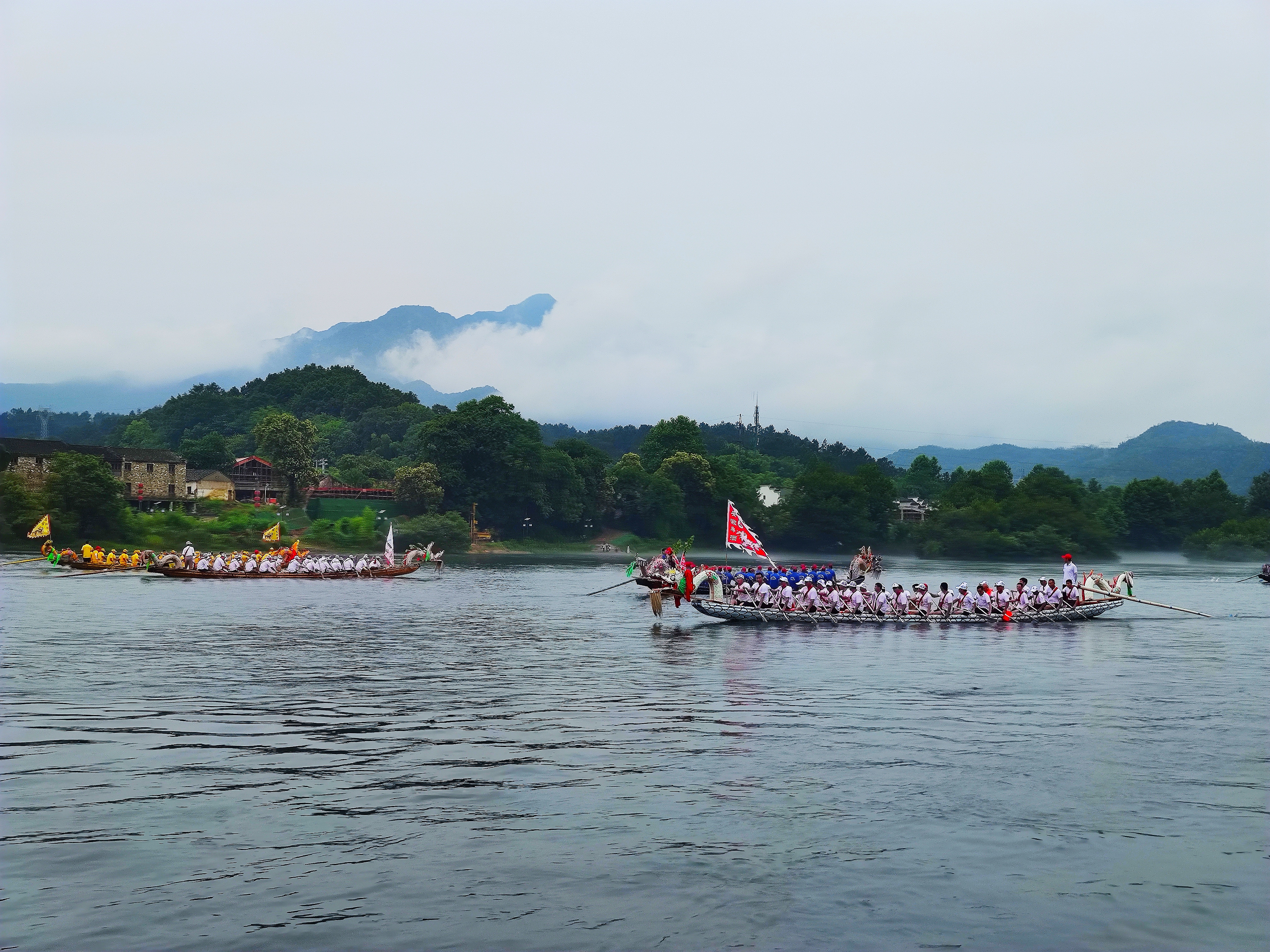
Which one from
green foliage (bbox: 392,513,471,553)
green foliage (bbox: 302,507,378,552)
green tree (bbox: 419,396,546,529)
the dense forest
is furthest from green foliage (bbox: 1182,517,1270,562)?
green foliage (bbox: 302,507,378,552)

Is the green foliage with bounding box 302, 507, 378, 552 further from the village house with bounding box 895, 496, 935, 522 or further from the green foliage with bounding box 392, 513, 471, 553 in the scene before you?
the village house with bounding box 895, 496, 935, 522

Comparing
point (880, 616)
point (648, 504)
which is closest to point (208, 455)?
point (648, 504)

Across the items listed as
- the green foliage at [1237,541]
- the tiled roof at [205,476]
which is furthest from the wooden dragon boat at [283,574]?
the green foliage at [1237,541]

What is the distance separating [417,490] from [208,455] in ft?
163

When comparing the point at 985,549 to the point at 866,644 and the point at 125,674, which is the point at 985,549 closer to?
the point at 866,644

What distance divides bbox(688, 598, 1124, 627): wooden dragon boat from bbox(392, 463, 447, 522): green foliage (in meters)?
92.9

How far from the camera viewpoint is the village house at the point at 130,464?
110 m

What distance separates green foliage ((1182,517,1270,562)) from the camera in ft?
498

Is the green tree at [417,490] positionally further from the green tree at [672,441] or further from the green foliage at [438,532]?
the green tree at [672,441]

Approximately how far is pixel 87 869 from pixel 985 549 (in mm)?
148916

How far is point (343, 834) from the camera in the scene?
17203 mm

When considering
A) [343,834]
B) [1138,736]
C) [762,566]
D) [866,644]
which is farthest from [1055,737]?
[762,566]

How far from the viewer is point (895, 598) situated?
50.4 m

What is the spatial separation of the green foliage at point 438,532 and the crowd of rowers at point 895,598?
83.4 metres
